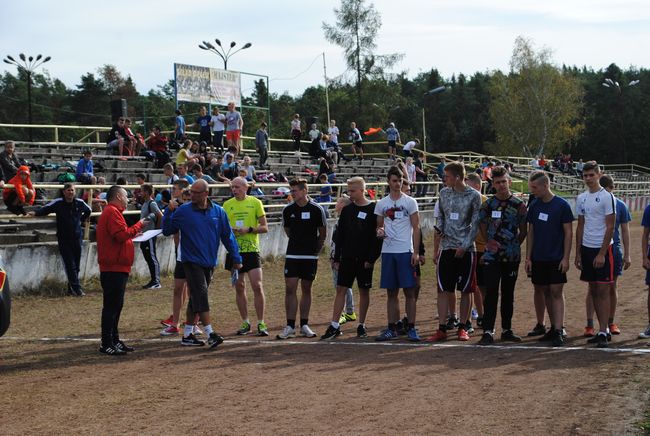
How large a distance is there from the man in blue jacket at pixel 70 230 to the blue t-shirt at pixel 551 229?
850cm

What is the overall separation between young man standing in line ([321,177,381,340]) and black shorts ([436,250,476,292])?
91 cm

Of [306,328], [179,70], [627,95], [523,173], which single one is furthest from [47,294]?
[627,95]

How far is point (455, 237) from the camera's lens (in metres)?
10.2

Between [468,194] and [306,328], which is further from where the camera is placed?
[306,328]

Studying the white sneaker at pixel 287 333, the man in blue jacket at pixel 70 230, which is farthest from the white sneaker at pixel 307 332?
the man in blue jacket at pixel 70 230

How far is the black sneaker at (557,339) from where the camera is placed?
31.9ft

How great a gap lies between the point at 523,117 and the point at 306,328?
7110 cm

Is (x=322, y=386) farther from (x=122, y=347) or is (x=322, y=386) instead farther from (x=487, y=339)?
(x=122, y=347)

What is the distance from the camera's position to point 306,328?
10969 millimetres

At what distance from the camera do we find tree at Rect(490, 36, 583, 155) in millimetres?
77688

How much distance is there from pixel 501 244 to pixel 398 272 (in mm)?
1279

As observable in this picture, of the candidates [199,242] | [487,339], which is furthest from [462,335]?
[199,242]

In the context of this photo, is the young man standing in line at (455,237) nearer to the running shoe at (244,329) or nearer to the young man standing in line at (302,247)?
the young man standing in line at (302,247)

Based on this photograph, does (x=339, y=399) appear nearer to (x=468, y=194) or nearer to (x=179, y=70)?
(x=468, y=194)
